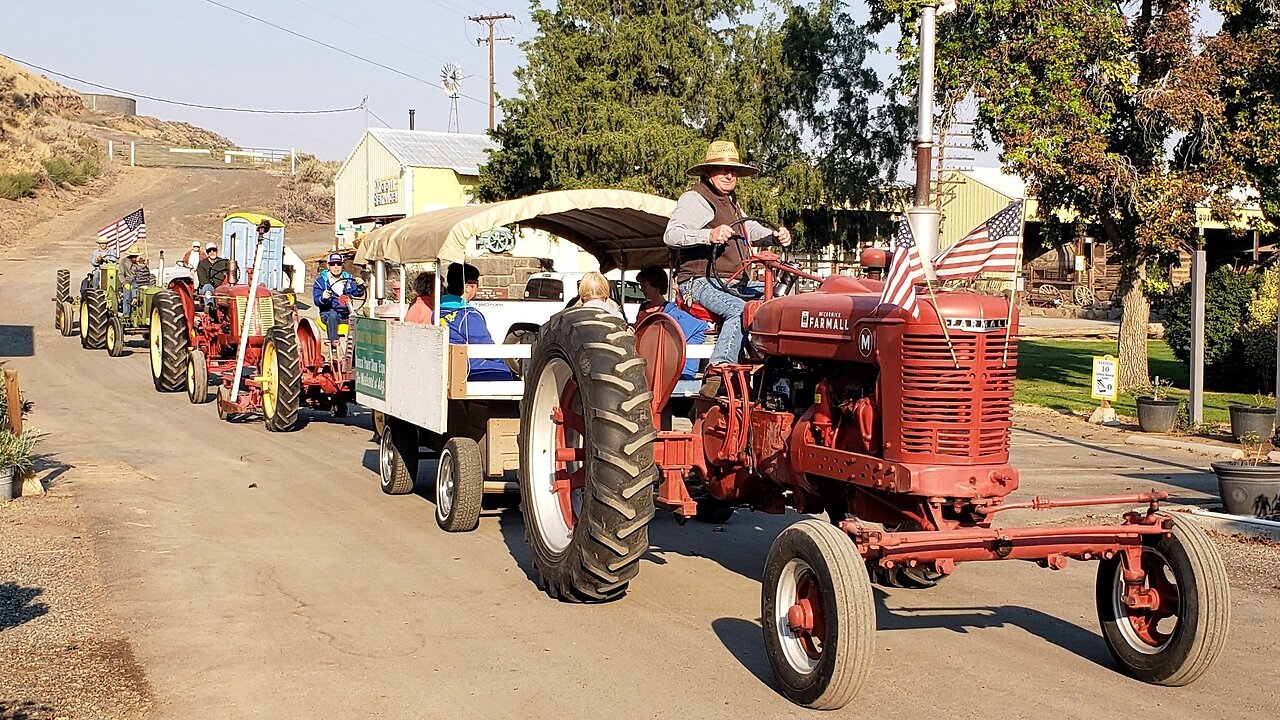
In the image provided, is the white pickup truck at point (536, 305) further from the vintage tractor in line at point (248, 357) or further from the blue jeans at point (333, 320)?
the blue jeans at point (333, 320)

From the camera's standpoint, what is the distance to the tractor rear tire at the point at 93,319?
24609mm

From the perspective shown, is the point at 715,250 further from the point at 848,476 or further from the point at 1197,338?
the point at 1197,338

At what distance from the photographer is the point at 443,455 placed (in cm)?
953

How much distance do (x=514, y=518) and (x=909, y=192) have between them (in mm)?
22383

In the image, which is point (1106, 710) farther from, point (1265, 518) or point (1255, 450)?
point (1255, 450)

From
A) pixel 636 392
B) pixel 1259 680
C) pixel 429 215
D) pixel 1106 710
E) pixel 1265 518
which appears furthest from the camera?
pixel 429 215

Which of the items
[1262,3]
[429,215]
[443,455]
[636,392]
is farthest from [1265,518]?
[1262,3]

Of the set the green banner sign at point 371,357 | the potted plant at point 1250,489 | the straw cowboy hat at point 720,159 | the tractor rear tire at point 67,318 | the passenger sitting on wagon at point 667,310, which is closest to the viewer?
the straw cowboy hat at point 720,159

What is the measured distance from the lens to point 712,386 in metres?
7.19

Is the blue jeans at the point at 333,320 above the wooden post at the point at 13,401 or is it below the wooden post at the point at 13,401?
above

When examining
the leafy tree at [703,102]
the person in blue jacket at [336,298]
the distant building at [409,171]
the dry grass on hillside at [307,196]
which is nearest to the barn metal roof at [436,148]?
the distant building at [409,171]

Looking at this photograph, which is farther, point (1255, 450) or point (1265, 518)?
point (1255, 450)

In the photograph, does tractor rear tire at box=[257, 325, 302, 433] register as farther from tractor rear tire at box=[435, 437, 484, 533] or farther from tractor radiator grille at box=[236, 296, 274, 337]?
tractor rear tire at box=[435, 437, 484, 533]

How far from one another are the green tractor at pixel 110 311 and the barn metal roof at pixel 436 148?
19.2 meters
